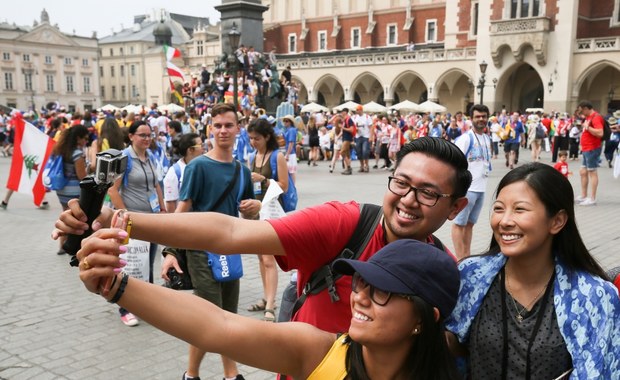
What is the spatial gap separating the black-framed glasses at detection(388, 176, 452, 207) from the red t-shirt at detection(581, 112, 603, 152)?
1047 cm

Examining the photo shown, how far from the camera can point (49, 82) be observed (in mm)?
85125

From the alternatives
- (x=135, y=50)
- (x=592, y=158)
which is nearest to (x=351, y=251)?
(x=592, y=158)

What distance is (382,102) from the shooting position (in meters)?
54.4

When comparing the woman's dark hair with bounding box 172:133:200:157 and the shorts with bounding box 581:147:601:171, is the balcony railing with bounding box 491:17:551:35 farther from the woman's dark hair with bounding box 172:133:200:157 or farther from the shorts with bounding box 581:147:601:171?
the woman's dark hair with bounding box 172:133:200:157

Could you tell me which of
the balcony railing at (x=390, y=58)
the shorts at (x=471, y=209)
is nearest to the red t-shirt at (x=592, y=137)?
the shorts at (x=471, y=209)

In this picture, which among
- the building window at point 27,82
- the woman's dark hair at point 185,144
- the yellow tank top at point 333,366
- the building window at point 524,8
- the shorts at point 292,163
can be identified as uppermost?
the building window at point 524,8

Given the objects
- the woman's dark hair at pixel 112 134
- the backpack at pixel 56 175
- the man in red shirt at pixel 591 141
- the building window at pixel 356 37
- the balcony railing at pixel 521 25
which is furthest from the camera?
the building window at pixel 356 37

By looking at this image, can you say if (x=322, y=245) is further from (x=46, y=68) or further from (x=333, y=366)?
(x=46, y=68)

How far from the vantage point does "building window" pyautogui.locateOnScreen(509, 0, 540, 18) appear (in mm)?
40062

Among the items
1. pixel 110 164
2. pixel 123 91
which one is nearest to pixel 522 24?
pixel 110 164

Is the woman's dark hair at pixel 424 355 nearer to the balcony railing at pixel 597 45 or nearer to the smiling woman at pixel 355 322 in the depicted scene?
the smiling woman at pixel 355 322

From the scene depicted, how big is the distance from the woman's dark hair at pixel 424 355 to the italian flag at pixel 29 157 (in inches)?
306

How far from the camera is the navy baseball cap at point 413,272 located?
5.28 feet

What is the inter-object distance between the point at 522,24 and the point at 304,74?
67.9ft
